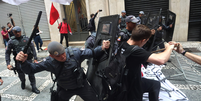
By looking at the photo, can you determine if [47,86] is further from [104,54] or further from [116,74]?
[116,74]

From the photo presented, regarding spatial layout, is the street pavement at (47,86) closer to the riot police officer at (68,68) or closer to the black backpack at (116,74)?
the riot police officer at (68,68)

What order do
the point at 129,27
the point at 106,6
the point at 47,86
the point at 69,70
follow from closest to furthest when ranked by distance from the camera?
the point at 69,70 → the point at 129,27 → the point at 47,86 → the point at 106,6

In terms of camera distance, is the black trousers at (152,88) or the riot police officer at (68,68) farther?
the black trousers at (152,88)

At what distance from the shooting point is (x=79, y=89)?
2.14 meters

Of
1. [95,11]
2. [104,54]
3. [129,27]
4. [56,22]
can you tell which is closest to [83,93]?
[104,54]

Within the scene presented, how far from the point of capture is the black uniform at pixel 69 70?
1935mm

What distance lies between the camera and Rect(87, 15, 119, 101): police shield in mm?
1804

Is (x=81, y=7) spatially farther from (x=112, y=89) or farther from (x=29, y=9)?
(x=112, y=89)

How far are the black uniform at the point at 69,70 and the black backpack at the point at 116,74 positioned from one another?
294 mm

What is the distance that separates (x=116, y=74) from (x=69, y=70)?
0.72 metres

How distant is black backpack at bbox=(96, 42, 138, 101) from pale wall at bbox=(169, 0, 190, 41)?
774cm

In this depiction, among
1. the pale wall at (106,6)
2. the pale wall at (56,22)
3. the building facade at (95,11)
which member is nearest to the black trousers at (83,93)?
the building facade at (95,11)

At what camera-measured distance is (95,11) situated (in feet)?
29.1

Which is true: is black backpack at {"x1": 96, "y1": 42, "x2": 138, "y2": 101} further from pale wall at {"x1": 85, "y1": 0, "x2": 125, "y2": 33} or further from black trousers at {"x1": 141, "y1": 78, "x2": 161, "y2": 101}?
pale wall at {"x1": 85, "y1": 0, "x2": 125, "y2": 33}
